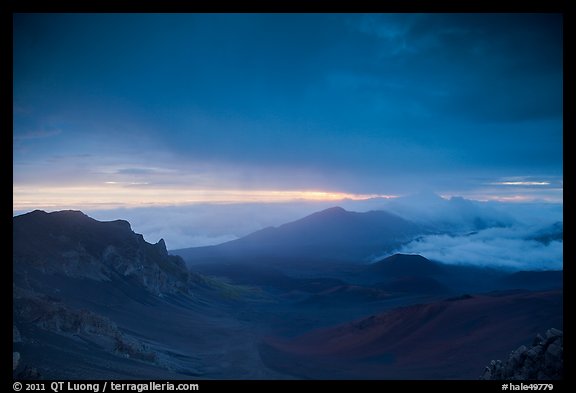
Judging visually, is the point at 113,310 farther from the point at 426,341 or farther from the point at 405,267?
the point at 405,267

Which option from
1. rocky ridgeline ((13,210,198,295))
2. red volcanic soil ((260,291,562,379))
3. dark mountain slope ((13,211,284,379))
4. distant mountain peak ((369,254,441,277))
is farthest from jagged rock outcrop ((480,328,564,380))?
distant mountain peak ((369,254,441,277))

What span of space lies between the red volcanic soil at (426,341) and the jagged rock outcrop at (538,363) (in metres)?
3.56

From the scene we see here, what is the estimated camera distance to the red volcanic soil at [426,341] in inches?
537

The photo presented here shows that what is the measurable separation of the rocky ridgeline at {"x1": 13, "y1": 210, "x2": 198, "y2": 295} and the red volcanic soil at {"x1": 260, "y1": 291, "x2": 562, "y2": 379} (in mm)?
16708

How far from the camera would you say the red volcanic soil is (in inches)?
537

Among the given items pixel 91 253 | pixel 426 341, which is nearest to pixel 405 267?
pixel 426 341

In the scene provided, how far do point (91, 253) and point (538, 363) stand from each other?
3268 cm

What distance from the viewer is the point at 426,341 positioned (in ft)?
57.7

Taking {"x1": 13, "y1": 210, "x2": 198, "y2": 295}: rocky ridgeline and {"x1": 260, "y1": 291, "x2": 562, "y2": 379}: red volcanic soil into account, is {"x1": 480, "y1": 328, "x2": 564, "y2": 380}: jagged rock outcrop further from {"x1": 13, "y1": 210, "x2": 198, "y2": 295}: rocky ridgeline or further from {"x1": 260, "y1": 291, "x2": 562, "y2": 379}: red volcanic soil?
{"x1": 13, "y1": 210, "x2": 198, "y2": 295}: rocky ridgeline

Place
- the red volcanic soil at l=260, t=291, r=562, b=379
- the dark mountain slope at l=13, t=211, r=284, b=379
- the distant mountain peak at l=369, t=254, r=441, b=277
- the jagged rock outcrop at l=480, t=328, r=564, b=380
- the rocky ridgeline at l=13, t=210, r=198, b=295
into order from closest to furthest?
the jagged rock outcrop at l=480, t=328, r=564, b=380 → the dark mountain slope at l=13, t=211, r=284, b=379 → the red volcanic soil at l=260, t=291, r=562, b=379 → the rocky ridgeline at l=13, t=210, r=198, b=295 → the distant mountain peak at l=369, t=254, r=441, b=277

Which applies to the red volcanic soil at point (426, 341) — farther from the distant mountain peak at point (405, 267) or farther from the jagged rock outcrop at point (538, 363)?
the distant mountain peak at point (405, 267)

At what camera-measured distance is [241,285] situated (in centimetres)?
4369

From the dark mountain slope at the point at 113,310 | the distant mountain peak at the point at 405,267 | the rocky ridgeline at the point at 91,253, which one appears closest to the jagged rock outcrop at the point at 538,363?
the dark mountain slope at the point at 113,310
